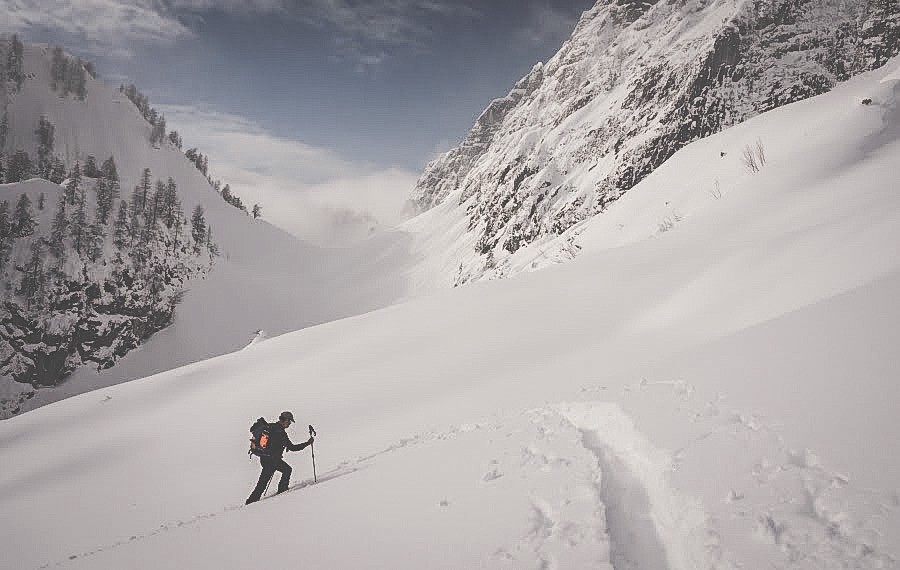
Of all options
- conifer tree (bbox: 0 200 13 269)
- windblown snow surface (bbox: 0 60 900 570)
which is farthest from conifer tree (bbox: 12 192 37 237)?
windblown snow surface (bbox: 0 60 900 570)

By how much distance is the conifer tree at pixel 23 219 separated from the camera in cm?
5419

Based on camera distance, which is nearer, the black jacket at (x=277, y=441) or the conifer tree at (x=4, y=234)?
the black jacket at (x=277, y=441)

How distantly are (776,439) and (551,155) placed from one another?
69.1 m

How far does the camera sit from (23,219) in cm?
5447

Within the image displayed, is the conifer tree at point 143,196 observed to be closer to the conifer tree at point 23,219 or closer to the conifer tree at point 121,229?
the conifer tree at point 121,229

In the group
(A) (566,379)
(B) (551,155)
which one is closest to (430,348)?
(A) (566,379)

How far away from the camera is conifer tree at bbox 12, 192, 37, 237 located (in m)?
54.2

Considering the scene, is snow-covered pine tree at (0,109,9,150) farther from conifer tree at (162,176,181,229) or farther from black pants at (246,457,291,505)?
black pants at (246,457,291,505)

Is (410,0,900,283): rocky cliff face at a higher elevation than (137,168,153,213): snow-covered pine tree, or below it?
below

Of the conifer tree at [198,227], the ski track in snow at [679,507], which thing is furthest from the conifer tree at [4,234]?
the ski track in snow at [679,507]

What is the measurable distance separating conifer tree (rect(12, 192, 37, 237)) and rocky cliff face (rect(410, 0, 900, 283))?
208 ft

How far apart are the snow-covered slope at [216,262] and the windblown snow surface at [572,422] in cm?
5332

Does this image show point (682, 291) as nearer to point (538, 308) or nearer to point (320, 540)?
point (538, 308)

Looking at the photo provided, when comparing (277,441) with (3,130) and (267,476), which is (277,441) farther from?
(3,130)
